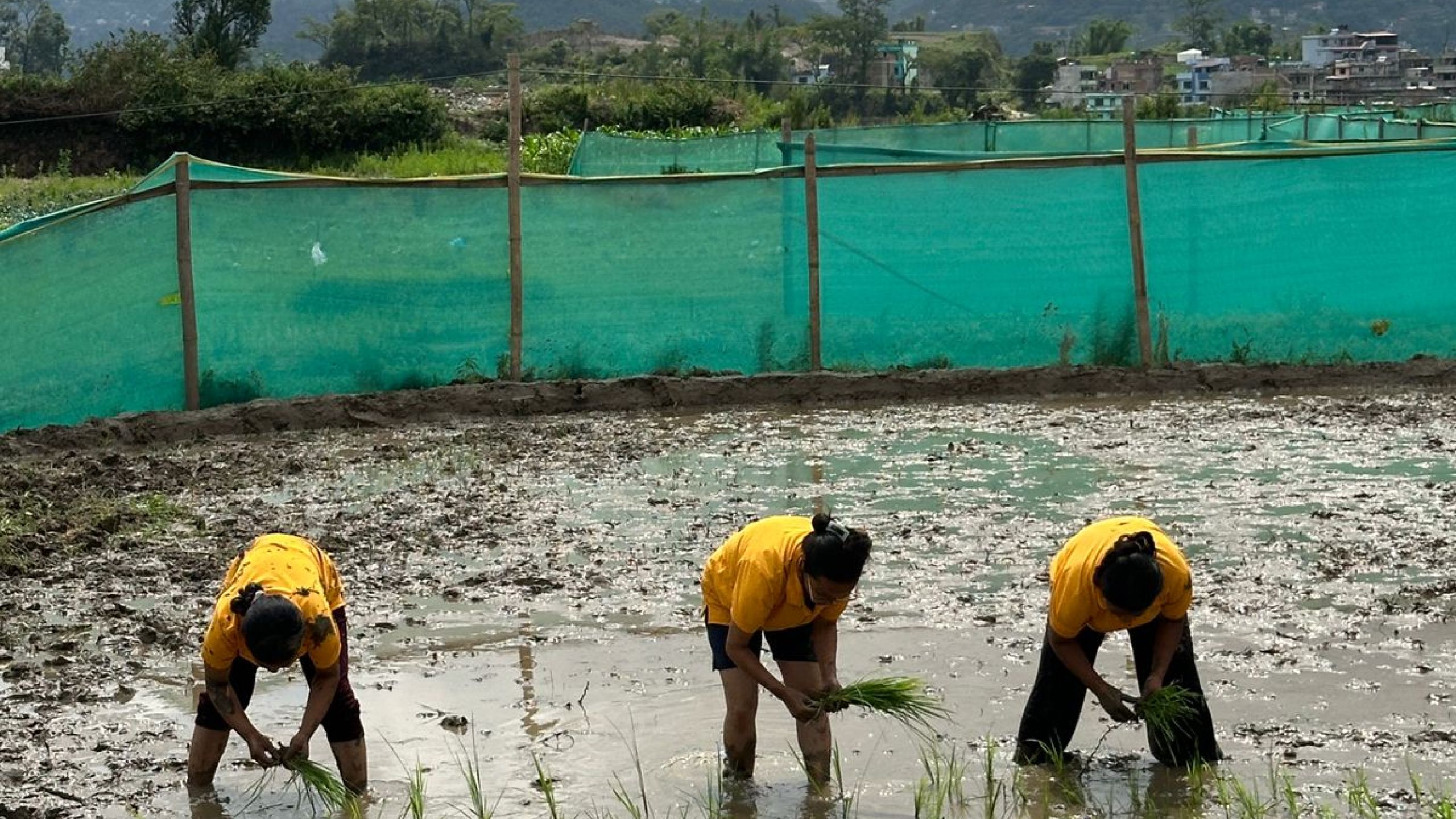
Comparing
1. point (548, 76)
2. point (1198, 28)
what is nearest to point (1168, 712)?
point (548, 76)

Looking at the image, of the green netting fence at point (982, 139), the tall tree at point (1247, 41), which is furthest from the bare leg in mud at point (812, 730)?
the tall tree at point (1247, 41)

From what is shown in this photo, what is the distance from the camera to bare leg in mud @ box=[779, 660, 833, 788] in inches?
214

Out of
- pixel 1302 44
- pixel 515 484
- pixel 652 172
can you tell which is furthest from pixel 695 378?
pixel 1302 44

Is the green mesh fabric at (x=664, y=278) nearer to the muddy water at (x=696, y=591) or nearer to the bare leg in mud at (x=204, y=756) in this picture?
the muddy water at (x=696, y=591)

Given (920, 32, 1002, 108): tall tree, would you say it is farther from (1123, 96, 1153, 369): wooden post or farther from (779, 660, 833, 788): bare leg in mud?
(779, 660, 833, 788): bare leg in mud

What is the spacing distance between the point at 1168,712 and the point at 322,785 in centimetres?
255

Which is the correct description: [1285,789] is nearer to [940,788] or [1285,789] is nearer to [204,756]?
[940,788]

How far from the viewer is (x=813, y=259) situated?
507 inches

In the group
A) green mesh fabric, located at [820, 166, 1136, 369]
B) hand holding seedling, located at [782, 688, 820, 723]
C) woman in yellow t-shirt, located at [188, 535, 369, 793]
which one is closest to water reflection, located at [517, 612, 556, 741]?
woman in yellow t-shirt, located at [188, 535, 369, 793]

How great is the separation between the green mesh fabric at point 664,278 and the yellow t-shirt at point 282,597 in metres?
7.40

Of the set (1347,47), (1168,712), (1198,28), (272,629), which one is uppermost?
(1198,28)

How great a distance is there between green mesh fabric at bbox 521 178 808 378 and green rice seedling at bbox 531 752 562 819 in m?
7.09

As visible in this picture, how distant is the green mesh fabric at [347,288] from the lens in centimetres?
1193

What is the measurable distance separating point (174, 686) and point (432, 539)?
7.23ft
